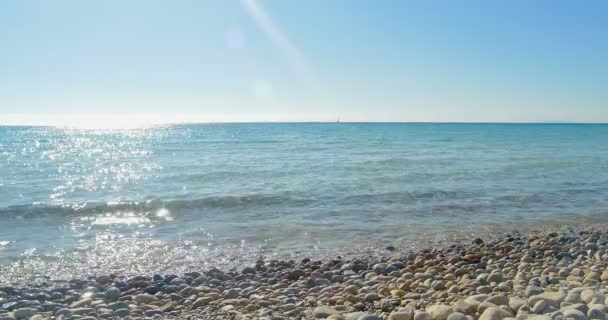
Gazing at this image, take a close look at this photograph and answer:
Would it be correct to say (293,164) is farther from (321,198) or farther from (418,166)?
(321,198)

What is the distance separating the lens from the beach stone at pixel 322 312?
5.16 m

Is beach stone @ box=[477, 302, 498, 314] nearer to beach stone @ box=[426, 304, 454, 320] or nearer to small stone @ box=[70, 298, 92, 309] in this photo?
beach stone @ box=[426, 304, 454, 320]

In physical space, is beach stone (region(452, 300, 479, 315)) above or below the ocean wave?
above

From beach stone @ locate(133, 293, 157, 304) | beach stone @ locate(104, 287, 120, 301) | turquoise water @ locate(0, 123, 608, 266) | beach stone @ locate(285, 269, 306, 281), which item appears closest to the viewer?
beach stone @ locate(133, 293, 157, 304)

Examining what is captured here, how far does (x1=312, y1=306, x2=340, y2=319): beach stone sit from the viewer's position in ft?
16.9

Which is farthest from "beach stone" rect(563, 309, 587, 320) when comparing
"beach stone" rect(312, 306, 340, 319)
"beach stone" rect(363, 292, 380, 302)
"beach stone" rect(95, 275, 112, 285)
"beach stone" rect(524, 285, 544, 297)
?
"beach stone" rect(95, 275, 112, 285)

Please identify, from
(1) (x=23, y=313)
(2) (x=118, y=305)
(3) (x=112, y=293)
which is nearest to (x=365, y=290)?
(2) (x=118, y=305)

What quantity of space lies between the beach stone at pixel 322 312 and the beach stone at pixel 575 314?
2.44 meters

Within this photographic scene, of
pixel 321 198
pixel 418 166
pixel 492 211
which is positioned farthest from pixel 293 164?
pixel 492 211

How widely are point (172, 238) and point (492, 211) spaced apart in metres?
9.13

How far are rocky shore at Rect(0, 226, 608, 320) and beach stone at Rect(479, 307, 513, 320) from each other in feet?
0.05

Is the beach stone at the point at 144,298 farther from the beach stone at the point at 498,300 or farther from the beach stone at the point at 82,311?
the beach stone at the point at 498,300

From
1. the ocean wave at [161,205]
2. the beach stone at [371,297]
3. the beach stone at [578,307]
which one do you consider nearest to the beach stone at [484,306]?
the beach stone at [578,307]

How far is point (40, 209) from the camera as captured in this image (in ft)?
42.7
